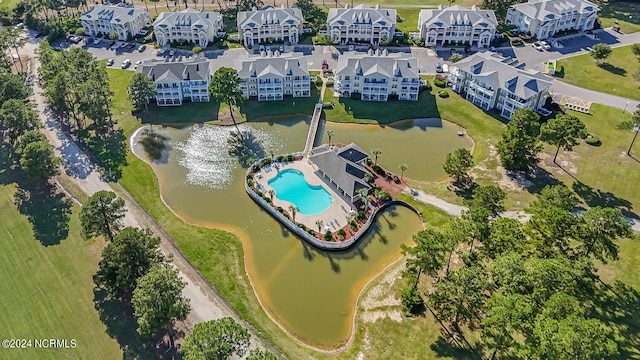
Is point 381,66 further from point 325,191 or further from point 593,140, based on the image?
point 593,140

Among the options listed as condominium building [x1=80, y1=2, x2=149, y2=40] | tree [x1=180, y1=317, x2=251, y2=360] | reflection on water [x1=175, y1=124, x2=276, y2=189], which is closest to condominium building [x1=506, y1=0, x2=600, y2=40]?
reflection on water [x1=175, y1=124, x2=276, y2=189]

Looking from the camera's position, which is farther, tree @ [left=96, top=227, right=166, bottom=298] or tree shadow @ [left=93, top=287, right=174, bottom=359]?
tree @ [left=96, top=227, right=166, bottom=298]

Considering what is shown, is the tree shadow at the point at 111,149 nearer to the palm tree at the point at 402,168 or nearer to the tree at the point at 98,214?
the tree at the point at 98,214

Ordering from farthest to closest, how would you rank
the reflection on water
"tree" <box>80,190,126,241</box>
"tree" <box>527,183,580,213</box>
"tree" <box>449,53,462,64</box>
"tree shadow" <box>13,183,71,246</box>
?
1. "tree" <box>449,53,462,64</box>
2. the reflection on water
3. "tree shadow" <box>13,183,71,246</box>
4. "tree" <box>527,183,580,213</box>
5. "tree" <box>80,190,126,241</box>

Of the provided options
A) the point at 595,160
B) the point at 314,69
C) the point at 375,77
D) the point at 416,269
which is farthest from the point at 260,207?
the point at 595,160

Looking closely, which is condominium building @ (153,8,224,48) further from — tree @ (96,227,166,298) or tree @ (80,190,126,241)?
tree @ (96,227,166,298)
